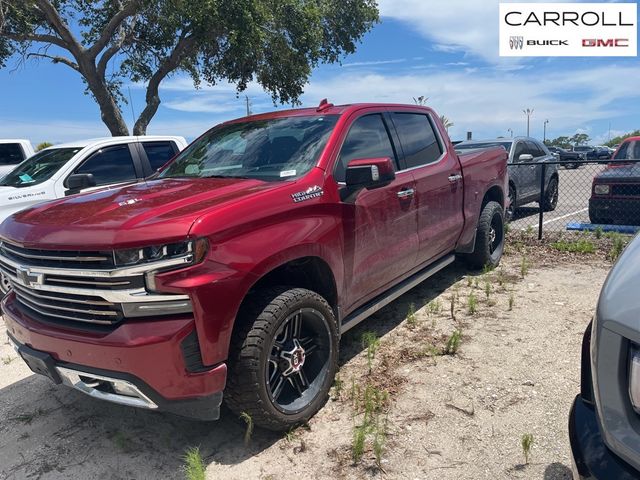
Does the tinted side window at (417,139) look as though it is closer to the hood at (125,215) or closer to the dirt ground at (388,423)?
the dirt ground at (388,423)

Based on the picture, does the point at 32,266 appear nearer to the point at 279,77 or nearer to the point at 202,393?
the point at 202,393

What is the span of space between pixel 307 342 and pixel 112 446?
132cm

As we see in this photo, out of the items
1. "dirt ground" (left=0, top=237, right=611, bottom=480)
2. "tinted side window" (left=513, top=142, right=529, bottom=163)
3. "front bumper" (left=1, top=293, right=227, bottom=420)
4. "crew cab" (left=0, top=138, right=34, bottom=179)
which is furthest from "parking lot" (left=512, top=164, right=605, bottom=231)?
"crew cab" (left=0, top=138, right=34, bottom=179)

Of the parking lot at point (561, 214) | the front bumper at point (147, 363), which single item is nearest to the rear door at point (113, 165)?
the front bumper at point (147, 363)

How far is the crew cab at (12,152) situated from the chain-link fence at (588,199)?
979 cm

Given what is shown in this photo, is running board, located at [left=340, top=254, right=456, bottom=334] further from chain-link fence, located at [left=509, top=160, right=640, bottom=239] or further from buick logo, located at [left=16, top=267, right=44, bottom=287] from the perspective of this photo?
chain-link fence, located at [left=509, top=160, right=640, bottom=239]

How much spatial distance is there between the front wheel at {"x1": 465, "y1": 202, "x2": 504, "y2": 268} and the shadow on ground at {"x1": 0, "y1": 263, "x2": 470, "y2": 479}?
3.74 meters


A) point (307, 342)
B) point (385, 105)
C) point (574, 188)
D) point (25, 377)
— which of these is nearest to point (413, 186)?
point (385, 105)

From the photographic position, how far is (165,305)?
7.68 feet

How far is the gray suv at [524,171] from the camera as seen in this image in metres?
9.57

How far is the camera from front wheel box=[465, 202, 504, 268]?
228 inches

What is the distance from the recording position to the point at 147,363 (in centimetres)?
234

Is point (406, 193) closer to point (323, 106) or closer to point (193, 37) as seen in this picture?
point (323, 106)

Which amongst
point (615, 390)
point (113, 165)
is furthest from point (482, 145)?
point (615, 390)
